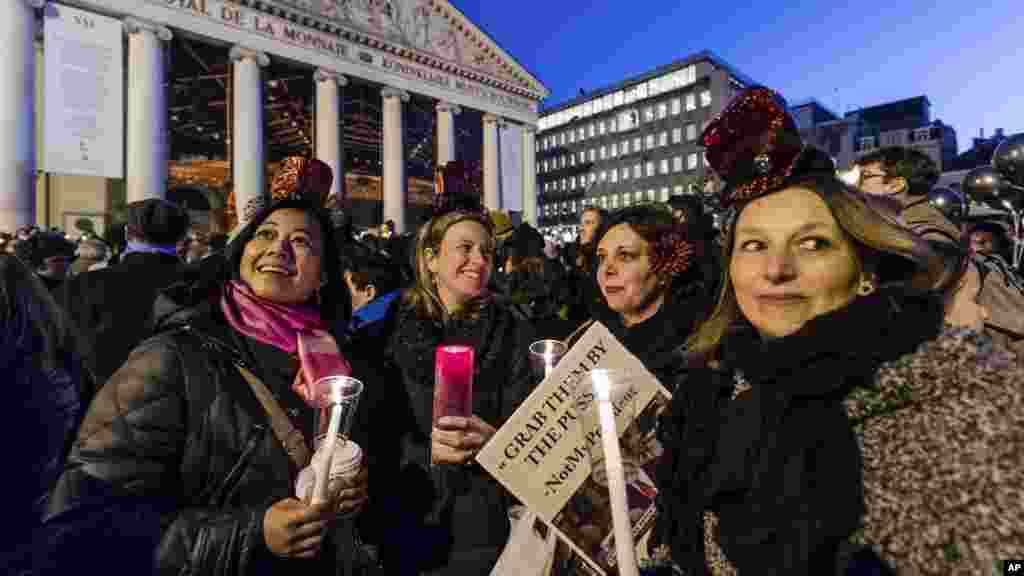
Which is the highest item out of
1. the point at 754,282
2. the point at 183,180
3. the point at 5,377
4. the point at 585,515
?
the point at 183,180

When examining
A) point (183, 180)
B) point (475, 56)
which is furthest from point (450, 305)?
point (475, 56)

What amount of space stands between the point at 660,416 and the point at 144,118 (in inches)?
814

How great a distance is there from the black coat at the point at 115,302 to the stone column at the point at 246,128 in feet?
59.3

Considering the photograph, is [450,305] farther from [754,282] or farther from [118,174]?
[118,174]

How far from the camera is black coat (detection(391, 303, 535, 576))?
2.23 meters

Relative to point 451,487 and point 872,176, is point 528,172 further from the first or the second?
point 451,487

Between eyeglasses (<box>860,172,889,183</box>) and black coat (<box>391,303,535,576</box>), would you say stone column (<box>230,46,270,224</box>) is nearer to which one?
black coat (<box>391,303,535,576</box>)

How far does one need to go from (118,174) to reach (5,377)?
18.2 m

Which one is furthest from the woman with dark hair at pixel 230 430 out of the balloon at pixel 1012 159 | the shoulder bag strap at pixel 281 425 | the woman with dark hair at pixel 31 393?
the balloon at pixel 1012 159

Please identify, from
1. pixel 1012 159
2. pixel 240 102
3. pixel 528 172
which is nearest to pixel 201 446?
pixel 1012 159

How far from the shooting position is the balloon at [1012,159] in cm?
586

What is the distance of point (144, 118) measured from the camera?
17.0 meters

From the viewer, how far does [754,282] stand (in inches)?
56.0

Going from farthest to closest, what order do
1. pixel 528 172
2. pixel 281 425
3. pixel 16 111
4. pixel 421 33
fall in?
pixel 528 172, pixel 421 33, pixel 16 111, pixel 281 425
